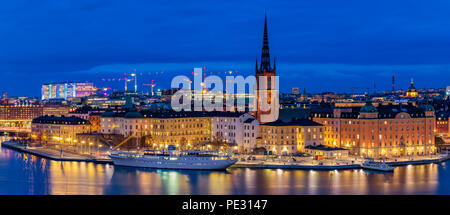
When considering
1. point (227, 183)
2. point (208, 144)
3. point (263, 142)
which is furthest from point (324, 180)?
point (208, 144)

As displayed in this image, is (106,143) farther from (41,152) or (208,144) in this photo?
(208,144)

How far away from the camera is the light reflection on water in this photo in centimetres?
1914

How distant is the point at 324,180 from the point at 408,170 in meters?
4.73

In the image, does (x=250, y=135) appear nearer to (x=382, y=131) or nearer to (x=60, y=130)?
(x=382, y=131)

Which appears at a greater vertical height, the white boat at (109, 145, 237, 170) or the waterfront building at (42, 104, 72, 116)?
the waterfront building at (42, 104, 72, 116)

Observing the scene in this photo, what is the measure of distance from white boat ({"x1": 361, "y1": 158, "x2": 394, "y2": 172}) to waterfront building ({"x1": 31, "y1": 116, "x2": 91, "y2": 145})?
17811 mm

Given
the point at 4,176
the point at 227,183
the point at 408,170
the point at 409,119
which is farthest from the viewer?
the point at 409,119

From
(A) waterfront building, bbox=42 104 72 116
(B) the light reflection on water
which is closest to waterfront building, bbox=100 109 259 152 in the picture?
(B) the light reflection on water

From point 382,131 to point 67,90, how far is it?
8800cm

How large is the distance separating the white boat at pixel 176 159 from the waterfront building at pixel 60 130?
10.4 metres

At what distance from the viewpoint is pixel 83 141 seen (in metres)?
33.8

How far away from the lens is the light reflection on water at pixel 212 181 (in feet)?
62.8

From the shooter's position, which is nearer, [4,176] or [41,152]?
[4,176]

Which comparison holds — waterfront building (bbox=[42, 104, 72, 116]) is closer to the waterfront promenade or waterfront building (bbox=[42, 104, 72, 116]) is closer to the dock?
the dock
